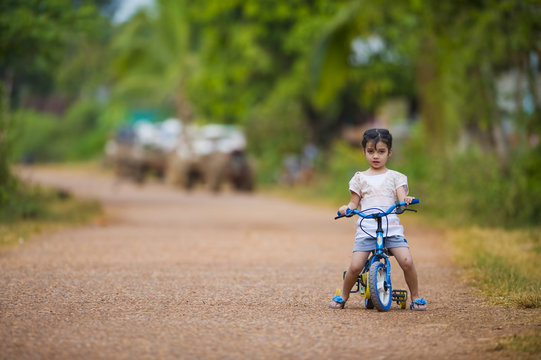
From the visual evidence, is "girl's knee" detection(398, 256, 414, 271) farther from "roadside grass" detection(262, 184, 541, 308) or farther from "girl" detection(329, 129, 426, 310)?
"roadside grass" detection(262, 184, 541, 308)

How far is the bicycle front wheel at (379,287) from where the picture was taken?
7.23 metres

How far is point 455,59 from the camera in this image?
16328 millimetres

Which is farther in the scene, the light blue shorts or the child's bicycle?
the light blue shorts

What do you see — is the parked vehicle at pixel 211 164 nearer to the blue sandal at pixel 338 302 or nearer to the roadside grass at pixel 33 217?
the roadside grass at pixel 33 217

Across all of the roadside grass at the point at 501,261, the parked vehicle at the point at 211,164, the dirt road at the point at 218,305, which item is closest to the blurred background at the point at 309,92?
the parked vehicle at the point at 211,164

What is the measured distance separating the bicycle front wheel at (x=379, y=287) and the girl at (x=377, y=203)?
0.16 meters

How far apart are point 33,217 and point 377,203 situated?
9.41 metres

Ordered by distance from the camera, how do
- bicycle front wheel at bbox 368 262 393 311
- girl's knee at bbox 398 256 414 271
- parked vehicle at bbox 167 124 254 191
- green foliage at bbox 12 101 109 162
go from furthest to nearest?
green foliage at bbox 12 101 109 162
parked vehicle at bbox 167 124 254 191
girl's knee at bbox 398 256 414 271
bicycle front wheel at bbox 368 262 393 311

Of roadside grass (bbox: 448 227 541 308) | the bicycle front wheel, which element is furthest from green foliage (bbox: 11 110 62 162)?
the bicycle front wheel

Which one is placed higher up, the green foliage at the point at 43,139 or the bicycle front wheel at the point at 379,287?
the green foliage at the point at 43,139

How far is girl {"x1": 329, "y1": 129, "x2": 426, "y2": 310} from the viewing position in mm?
7449

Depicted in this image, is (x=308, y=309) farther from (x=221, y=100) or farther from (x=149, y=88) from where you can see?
(x=149, y=88)

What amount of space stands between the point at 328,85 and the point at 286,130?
13865 mm

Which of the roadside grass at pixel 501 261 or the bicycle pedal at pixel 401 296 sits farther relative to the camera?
the roadside grass at pixel 501 261
